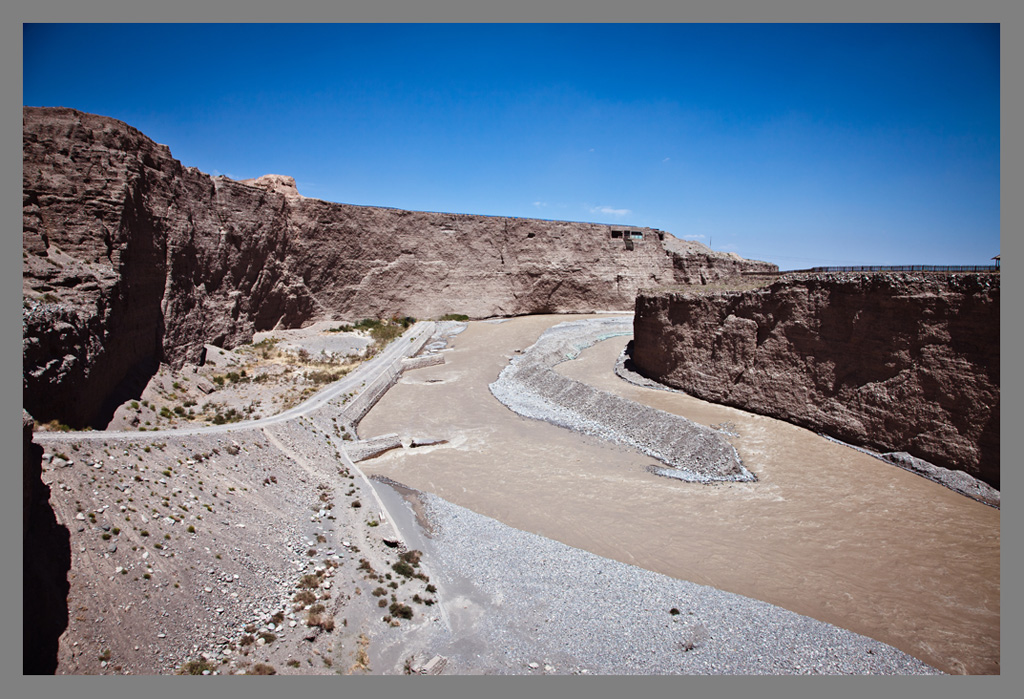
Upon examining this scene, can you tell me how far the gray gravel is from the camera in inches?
321

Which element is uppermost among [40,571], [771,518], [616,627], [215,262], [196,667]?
[215,262]

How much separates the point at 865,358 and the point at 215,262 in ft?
94.3

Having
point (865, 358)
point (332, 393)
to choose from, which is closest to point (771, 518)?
point (865, 358)

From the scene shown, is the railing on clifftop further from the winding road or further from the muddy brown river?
the winding road

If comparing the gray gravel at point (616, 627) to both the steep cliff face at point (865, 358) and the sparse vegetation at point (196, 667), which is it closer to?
the sparse vegetation at point (196, 667)

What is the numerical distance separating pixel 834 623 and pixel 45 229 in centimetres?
2387

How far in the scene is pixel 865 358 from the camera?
16.3 meters

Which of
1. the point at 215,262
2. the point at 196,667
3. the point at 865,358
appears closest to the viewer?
the point at 196,667

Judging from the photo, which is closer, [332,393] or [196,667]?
[196,667]

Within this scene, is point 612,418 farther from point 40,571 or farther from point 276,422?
point 40,571

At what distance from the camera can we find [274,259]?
106 ft

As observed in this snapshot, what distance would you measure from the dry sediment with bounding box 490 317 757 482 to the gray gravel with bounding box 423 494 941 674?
5756mm

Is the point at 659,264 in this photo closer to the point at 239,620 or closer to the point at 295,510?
the point at 295,510

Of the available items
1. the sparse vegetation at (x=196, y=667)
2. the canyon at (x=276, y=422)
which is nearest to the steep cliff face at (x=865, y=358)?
the canyon at (x=276, y=422)
